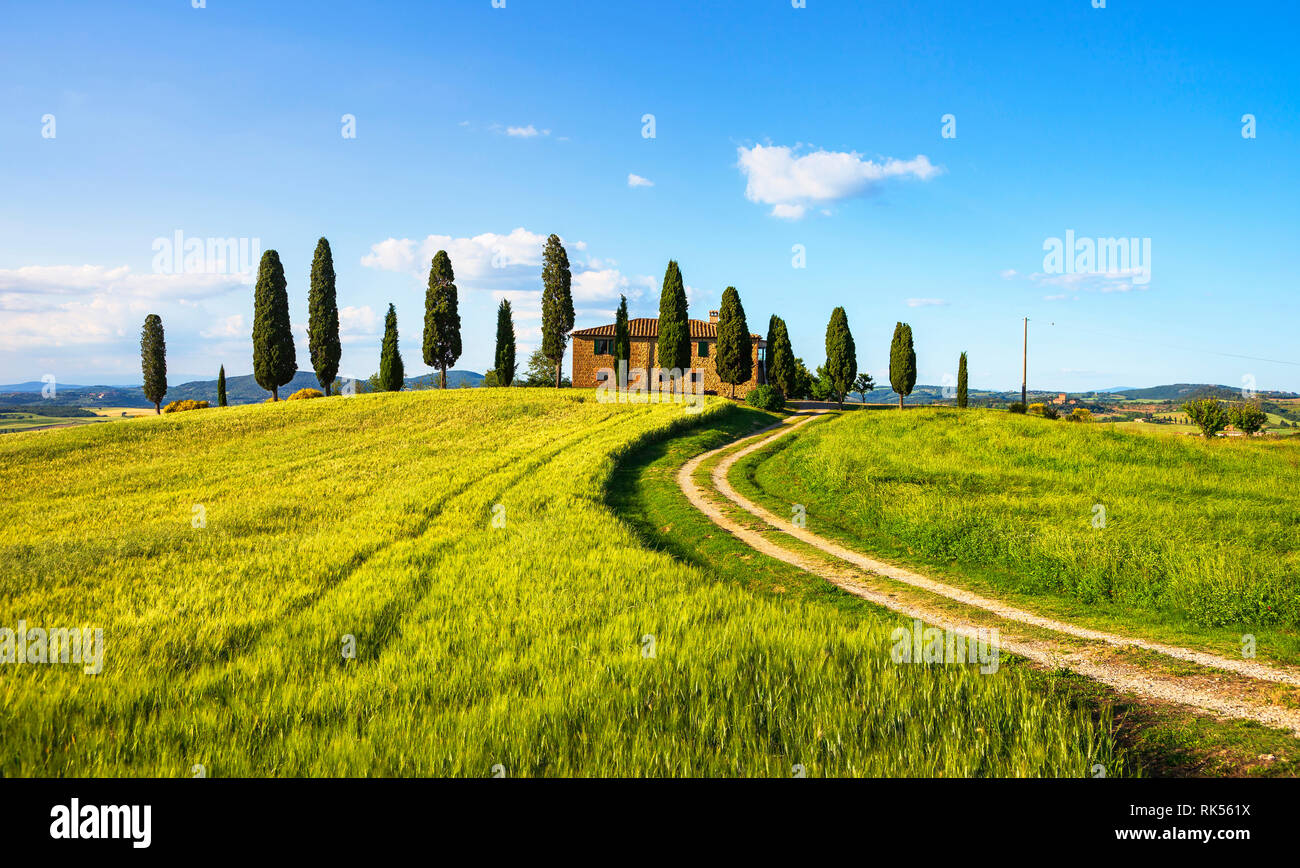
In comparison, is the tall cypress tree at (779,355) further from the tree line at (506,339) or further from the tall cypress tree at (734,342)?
the tall cypress tree at (734,342)

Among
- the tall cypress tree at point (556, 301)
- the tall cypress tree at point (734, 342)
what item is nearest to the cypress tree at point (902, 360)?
the tall cypress tree at point (734, 342)

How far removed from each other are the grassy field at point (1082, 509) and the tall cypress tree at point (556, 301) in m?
42.8

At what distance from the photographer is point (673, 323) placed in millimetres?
58875

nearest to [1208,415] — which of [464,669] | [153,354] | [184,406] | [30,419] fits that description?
[464,669]

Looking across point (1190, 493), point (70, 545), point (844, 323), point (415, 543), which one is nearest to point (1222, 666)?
point (1190, 493)

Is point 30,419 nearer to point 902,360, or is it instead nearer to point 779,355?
point 779,355

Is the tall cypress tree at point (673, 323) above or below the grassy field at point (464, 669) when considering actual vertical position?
above

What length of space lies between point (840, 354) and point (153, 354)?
77215 mm

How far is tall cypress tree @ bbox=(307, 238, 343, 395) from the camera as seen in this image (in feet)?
199

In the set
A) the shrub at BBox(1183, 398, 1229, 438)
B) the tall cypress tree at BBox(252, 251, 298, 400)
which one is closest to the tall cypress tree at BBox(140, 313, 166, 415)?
the tall cypress tree at BBox(252, 251, 298, 400)

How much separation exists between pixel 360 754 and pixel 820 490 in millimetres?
17820

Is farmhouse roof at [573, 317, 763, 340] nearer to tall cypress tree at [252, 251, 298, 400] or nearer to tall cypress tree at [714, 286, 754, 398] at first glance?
tall cypress tree at [714, 286, 754, 398]

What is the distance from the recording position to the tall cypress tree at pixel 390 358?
65.0 metres
